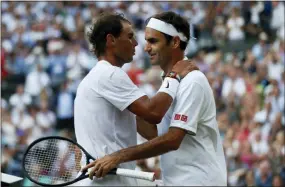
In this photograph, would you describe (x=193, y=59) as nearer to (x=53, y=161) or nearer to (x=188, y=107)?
(x=53, y=161)

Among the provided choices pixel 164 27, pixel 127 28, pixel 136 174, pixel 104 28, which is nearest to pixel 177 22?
pixel 164 27

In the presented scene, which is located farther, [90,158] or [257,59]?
[257,59]

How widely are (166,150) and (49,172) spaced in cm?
76

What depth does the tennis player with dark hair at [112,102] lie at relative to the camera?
467cm

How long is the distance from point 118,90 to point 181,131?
0.44 m

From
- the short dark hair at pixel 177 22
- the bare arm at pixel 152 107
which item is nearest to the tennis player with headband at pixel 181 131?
the short dark hair at pixel 177 22

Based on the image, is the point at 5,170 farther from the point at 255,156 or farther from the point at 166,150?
the point at 166,150

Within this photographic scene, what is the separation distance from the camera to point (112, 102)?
4695 millimetres

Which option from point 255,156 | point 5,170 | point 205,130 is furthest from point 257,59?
point 205,130

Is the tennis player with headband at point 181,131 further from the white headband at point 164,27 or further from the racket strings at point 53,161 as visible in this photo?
the racket strings at point 53,161

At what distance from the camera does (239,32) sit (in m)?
15.2

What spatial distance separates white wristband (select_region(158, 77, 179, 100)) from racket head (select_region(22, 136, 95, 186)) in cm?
59

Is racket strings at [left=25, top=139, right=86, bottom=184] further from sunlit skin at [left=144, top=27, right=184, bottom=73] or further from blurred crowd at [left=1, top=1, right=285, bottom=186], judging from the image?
blurred crowd at [left=1, top=1, right=285, bottom=186]

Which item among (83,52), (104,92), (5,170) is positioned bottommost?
(5,170)
